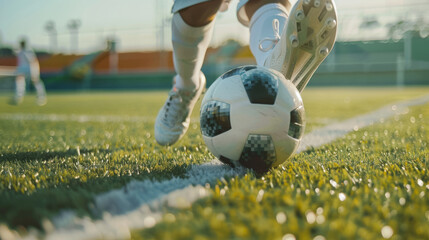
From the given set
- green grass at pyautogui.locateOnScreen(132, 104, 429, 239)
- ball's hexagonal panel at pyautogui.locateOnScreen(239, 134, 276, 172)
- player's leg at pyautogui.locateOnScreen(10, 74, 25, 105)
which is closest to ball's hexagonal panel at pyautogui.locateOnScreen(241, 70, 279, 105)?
ball's hexagonal panel at pyautogui.locateOnScreen(239, 134, 276, 172)

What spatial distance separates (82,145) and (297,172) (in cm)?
140

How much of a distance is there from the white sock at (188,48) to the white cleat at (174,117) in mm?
53

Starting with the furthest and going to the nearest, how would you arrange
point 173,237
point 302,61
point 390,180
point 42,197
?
point 302,61, point 390,180, point 42,197, point 173,237

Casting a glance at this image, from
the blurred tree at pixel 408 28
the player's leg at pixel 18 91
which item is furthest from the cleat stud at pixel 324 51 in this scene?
the blurred tree at pixel 408 28

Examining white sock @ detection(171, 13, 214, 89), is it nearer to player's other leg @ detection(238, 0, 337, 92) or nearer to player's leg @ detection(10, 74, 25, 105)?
player's other leg @ detection(238, 0, 337, 92)

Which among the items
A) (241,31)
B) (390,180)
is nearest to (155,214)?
(390,180)

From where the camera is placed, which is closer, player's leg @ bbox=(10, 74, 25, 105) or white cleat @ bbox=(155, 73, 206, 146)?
white cleat @ bbox=(155, 73, 206, 146)

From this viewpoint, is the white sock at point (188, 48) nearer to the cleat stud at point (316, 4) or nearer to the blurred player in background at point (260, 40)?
the blurred player in background at point (260, 40)

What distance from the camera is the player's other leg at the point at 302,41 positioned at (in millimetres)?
1664

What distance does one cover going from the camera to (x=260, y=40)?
6.47 feet

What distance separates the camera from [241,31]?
21.9 metres

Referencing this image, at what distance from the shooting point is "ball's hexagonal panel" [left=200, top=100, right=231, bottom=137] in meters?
1.35

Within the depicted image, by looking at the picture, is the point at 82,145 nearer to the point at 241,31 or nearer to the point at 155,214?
the point at 155,214

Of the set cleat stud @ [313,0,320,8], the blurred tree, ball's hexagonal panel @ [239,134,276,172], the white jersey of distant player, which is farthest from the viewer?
the blurred tree
